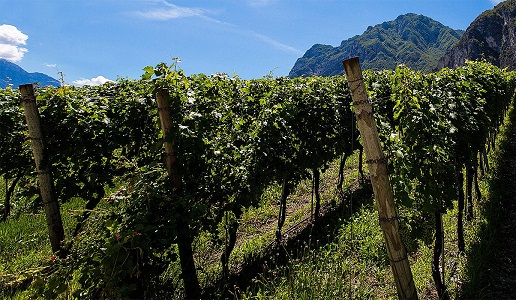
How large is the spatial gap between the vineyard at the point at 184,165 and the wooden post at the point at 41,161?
0.09 feet

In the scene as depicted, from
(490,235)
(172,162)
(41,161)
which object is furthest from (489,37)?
(41,161)

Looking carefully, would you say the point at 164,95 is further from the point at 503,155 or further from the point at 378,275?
the point at 503,155

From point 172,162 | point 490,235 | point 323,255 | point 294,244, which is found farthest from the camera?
point 294,244

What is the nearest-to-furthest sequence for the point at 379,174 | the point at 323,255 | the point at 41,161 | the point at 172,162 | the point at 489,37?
the point at 379,174 → the point at 172,162 → the point at 41,161 → the point at 323,255 → the point at 489,37

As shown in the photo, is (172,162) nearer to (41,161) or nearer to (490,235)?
(41,161)

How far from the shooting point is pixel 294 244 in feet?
21.3

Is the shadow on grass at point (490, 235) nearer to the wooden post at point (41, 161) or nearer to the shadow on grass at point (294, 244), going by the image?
the shadow on grass at point (294, 244)

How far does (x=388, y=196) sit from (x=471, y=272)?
2.73 metres

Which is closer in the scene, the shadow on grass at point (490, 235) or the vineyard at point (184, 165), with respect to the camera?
the vineyard at point (184, 165)

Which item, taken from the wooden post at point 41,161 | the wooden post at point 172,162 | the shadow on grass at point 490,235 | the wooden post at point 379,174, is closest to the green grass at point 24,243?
the wooden post at point 41,161

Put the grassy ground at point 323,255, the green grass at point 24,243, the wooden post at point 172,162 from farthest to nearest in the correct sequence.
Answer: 1. the green grass at point 24,243
2. the grassy ground at point 323,255
3. the wooden post at point 172,162

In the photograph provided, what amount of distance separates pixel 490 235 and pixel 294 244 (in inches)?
127

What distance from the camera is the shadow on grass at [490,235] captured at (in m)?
4.38

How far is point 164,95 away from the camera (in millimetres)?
3250
